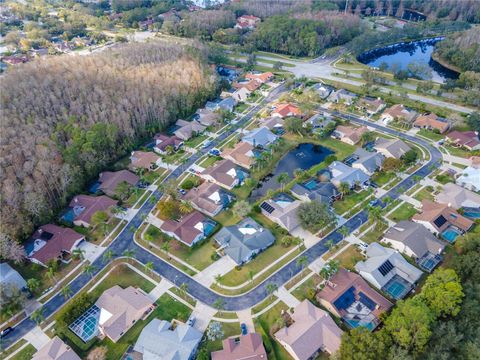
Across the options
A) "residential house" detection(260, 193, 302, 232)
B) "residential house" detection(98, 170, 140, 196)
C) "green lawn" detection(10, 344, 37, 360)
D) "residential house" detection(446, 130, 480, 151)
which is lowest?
"green lawn" detection(10, 344, 37, 360)

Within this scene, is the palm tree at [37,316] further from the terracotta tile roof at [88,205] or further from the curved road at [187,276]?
the terracotta tile roof at [88,205]

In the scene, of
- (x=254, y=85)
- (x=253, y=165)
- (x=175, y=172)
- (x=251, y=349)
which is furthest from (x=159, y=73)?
(x=251, y=349)

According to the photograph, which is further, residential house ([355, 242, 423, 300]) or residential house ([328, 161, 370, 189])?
residential house ([328, 161, 370, 189])

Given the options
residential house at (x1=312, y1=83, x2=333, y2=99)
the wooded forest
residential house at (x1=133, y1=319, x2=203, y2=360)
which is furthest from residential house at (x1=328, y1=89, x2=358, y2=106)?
residential house at (x1=133, y1=319, x2=203, y2=360)

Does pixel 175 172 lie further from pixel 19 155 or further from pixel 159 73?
pixel 159 73

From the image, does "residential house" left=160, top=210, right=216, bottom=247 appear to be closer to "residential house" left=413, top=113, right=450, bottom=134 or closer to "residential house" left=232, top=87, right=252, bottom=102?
"residential house" left=232, top=87, right=252, bottom=102

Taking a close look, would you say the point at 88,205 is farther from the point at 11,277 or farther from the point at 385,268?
the point at 385,268

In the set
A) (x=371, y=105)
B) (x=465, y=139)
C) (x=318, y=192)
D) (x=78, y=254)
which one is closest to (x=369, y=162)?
(x=318, y=192)

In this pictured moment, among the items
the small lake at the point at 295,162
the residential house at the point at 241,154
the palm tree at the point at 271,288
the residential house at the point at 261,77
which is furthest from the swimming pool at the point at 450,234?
the residential house at the point at 261,77
